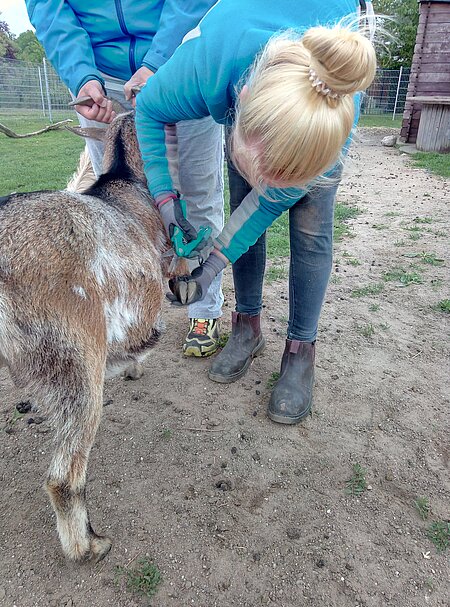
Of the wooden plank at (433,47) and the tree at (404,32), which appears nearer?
the wooden plank at (433,47)

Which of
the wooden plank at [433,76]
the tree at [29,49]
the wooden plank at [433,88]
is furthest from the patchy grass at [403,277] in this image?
the tree at [29,49]

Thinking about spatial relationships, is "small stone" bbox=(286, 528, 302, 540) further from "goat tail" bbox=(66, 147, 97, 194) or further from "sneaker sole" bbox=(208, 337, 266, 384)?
"goat tail" bbox=(66, 147, 97, 194)

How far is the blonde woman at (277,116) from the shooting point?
1.58m

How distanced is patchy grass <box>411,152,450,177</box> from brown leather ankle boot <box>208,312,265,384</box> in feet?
23.6

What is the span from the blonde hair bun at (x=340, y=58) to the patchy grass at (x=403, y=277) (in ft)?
9.90

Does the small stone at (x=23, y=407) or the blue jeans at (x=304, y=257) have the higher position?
the blue jeans at (x=304, y=257)

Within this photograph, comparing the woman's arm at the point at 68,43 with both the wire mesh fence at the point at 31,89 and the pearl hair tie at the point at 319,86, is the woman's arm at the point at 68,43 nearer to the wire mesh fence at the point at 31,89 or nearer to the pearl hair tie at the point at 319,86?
the pearl hair tie at the point at 319,86

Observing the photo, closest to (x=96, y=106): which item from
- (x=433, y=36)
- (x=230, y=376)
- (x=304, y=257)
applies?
(x=304, y=257)

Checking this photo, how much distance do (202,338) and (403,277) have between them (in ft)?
6.92

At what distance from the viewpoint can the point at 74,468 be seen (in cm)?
182

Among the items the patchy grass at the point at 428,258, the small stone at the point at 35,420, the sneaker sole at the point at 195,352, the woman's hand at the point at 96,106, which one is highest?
the woman's hand at the point at 96,106

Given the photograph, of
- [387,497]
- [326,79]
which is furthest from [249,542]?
[326,79]

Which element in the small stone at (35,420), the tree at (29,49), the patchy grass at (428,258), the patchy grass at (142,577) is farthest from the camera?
the tree at (29,49)

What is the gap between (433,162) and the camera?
34.2ft
